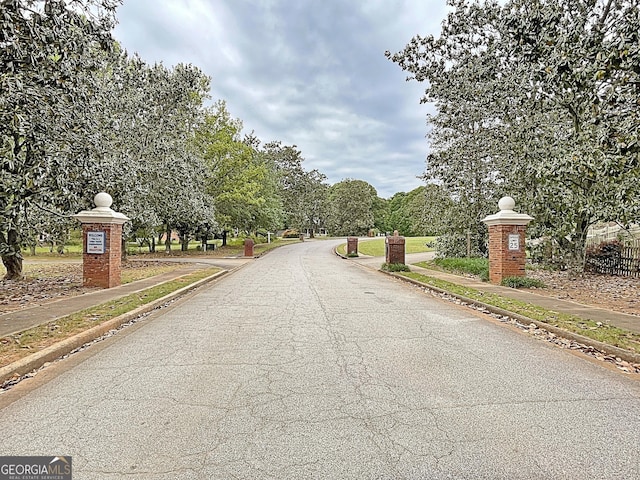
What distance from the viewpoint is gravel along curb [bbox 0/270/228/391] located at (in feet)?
14.2

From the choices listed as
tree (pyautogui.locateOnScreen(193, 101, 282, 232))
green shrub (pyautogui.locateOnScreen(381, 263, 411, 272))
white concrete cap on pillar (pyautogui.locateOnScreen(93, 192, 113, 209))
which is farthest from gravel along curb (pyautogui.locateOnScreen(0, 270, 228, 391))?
tree (pyautogui.locateOnScreen(193, 101, 282, 232))

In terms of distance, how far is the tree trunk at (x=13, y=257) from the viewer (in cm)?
1256

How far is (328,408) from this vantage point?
3.56 metres

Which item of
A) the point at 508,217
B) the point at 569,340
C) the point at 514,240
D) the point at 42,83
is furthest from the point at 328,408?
the point at 514,240

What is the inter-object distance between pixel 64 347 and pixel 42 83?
203 inches

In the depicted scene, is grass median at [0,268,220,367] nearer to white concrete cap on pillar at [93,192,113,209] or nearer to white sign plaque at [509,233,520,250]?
white concrete cap on pillar at [93,192,113,209]

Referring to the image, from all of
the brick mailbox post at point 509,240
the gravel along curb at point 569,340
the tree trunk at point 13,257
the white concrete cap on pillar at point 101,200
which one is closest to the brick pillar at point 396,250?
the brick mailbox post at point 509,240

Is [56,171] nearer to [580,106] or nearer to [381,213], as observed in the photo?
[580,106]

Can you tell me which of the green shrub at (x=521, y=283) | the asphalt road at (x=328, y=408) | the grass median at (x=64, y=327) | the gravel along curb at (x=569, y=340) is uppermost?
the green shrub at (x=521, y=283)

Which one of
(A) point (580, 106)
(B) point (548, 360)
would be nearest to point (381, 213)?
(A) point (580, 106)

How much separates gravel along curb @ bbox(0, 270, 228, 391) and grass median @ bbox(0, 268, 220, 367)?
11 cm

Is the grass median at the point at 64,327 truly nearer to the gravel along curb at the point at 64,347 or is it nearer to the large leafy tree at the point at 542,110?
the gravel along curb at the point at 64,347

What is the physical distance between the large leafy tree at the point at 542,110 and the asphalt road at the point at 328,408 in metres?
4.70

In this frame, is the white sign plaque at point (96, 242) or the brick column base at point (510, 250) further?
the brick column base at point (510, 250)
